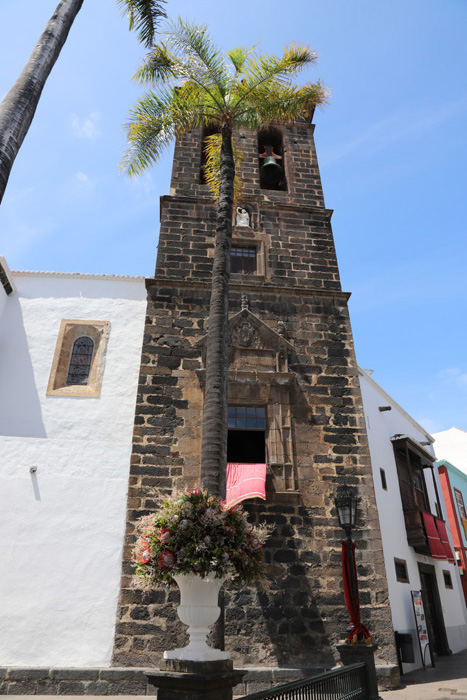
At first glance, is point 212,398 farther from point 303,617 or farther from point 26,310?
point 26,310

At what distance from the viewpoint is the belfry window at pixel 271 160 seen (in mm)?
13562

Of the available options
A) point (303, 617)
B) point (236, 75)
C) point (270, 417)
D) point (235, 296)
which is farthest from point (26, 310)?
point (303, 617)

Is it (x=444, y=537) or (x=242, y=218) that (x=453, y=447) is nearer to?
(x=444, y=537)

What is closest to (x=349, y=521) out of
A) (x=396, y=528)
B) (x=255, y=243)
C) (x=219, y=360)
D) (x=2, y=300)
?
(x=219, y=360)

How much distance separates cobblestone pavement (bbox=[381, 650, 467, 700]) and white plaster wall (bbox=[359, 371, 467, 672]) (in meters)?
0.60

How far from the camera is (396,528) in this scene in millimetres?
11828

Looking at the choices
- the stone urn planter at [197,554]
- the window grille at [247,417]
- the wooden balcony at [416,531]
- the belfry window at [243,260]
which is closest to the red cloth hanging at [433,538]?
the wooden balcony at [416,531]

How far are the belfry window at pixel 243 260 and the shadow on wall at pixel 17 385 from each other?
4.98 metres

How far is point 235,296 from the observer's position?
440 inches

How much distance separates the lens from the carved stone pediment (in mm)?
10234

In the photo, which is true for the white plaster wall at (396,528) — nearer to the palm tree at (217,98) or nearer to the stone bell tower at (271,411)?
the stone bell tower at (271,411)

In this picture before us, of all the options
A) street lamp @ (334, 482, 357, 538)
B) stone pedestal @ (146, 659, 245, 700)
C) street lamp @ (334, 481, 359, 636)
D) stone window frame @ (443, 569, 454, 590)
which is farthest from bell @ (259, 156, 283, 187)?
stone window frame @ (443, 569, 454, 590)

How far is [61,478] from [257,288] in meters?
5.74

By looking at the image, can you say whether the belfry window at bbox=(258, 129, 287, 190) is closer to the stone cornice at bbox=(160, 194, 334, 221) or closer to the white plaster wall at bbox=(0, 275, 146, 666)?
the stone cornice at bbox=(160, 194, 334, 221)
